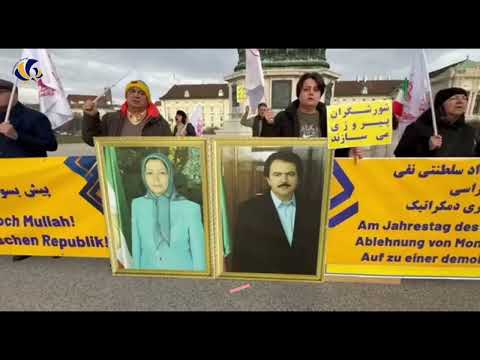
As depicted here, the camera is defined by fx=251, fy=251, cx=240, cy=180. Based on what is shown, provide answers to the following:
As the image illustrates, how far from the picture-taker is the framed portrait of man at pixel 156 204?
2.27 m

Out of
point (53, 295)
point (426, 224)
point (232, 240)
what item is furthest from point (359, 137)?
point (53, 295)

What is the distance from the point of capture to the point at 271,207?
7.61ft

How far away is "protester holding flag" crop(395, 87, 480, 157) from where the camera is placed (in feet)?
8.27

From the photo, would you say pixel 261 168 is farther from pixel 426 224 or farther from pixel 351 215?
pixel 426 224

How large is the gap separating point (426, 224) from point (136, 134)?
302 cm

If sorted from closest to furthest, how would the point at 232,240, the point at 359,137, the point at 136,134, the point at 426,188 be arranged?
the point at 359,137
the point at 426,188
the point at 232,240
the point at 136,134

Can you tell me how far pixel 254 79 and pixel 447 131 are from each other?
9.36ft

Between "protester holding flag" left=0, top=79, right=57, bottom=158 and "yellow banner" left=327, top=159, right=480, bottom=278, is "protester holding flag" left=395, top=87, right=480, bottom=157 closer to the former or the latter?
"yellow banner" left=327, top=159, right=480, bottom=278

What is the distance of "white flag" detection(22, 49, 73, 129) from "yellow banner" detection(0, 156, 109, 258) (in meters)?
0.99

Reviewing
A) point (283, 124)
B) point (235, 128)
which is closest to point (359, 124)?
point (283, 124)

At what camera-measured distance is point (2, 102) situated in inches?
108

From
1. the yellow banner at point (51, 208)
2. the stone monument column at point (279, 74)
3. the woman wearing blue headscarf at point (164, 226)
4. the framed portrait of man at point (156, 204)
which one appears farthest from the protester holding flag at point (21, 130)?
the stone monument column at point (279, 74)

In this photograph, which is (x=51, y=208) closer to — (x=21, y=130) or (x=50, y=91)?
(x=21, y=130)

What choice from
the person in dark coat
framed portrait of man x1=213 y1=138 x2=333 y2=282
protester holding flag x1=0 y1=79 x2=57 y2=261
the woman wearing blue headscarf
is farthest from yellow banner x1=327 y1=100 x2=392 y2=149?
protester holding flag x1=0 y1=79 x2=57 y2=261
